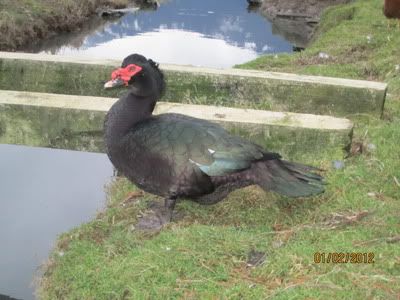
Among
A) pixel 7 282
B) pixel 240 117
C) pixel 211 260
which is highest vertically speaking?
pixel 240 117

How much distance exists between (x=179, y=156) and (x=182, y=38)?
1849cm

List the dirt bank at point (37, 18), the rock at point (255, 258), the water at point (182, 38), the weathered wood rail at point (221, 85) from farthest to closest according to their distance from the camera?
1. the dirt bank at point (37, 18)
2. the water at point (182, 38)
3. the weathered wood rail at point (221, 85)
4. the rock at point (255, 258)

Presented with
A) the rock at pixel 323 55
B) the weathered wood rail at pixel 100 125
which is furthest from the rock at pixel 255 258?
the rock at pixel 323 55

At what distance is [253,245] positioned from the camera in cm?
409

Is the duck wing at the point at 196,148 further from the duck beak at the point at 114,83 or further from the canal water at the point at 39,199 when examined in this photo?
the canal water at the point at 39,199

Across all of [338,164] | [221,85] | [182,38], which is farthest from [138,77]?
[182,38]

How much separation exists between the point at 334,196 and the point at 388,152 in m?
1.14

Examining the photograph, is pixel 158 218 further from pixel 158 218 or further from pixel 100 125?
Result: pixel 100 125

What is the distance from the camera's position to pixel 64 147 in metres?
5.91

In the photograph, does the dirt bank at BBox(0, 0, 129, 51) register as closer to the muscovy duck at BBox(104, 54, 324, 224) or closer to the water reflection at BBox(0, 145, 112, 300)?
the water reflection at BBox(0, 145, 112, 300)

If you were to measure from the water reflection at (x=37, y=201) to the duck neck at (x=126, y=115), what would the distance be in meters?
1.98

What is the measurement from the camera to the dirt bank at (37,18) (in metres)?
20.1

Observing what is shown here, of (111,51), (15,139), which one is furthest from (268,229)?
(111,51)

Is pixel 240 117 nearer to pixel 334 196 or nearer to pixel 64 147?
pixel 334 196
